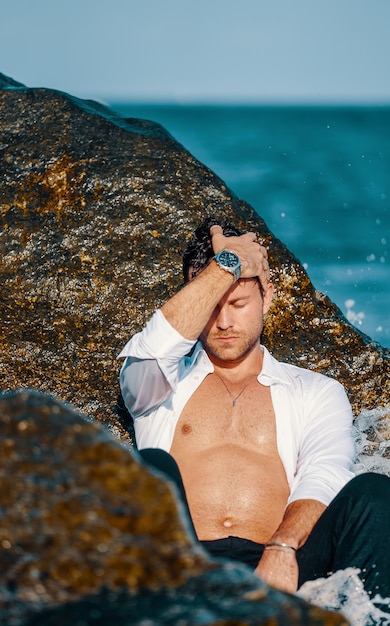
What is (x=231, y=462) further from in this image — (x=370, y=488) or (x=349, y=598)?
(x=349, y=598)

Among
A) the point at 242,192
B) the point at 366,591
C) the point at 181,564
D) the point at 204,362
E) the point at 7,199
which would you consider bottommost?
the point at 366,591

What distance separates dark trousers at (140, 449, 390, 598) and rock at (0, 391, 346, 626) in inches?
62.9

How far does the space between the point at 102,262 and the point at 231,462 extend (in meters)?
1.74

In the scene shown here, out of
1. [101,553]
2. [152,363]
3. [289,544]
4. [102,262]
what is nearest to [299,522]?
[289,544]

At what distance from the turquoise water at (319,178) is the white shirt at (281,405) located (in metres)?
7.37

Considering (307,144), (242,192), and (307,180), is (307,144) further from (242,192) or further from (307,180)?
(242,192)

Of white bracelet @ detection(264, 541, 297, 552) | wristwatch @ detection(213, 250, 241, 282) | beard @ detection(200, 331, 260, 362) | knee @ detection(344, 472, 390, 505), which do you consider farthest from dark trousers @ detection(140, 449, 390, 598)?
wristwatch @ detection(213, 250, 241, 282)

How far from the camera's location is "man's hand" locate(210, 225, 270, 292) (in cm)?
463

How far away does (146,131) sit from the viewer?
6.29 meters

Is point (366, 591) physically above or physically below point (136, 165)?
below

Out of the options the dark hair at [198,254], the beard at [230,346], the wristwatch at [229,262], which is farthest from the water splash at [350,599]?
the dark hair at [198,254]

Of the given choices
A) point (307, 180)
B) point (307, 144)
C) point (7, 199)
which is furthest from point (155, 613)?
point (307, 144)

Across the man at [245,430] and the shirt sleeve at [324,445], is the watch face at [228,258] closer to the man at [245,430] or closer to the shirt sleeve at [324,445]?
the man at [245,430]

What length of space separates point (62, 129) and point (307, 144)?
1967cm
